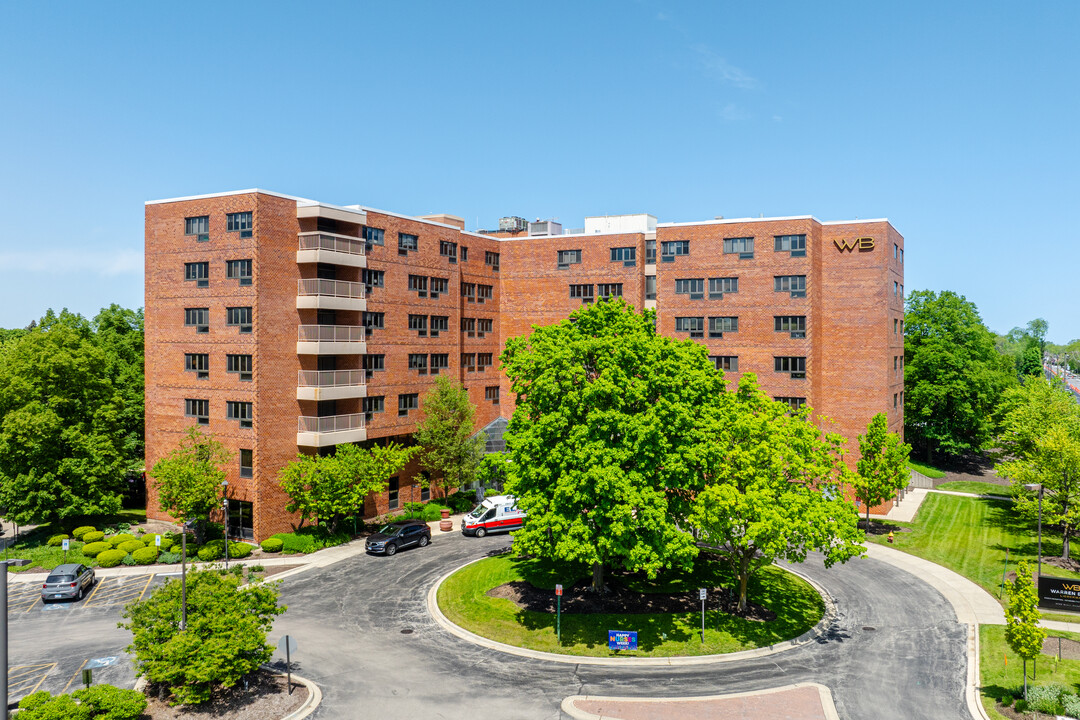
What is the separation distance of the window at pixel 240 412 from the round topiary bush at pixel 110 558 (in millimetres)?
9885

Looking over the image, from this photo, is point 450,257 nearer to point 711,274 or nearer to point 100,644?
point 711,274

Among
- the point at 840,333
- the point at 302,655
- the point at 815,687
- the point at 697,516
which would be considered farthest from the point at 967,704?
the point at 840,333

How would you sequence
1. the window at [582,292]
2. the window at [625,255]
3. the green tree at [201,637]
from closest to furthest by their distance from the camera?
the green tree at [201,637]
the window at [625,255]
the window at [582,292]

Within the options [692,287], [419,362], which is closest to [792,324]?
[692,287]

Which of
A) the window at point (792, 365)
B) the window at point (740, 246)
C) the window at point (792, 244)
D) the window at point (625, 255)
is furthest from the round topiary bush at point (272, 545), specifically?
the window at point (792, 244)

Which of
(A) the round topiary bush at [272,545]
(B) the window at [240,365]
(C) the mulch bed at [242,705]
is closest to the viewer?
(C) the mulch bed at [242,705]

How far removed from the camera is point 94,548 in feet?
136

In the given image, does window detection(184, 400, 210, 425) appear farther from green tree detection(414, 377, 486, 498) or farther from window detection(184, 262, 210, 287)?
green tree detection(414, 377, 486, 498)

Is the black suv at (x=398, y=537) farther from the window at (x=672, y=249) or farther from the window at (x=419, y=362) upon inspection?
the window at (x=672, y=249)

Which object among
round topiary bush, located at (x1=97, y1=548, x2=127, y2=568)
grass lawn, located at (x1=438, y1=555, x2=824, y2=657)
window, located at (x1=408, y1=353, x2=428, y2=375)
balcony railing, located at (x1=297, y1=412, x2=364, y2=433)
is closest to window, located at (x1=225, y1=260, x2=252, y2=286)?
balcony railing, located at (x1=297, y1=412, x2=364, y2=433)

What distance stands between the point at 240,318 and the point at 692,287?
3384 centimetres

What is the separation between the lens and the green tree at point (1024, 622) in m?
23.2

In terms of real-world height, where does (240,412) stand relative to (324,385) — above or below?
below

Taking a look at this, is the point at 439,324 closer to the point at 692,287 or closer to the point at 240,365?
the point at 240,365
